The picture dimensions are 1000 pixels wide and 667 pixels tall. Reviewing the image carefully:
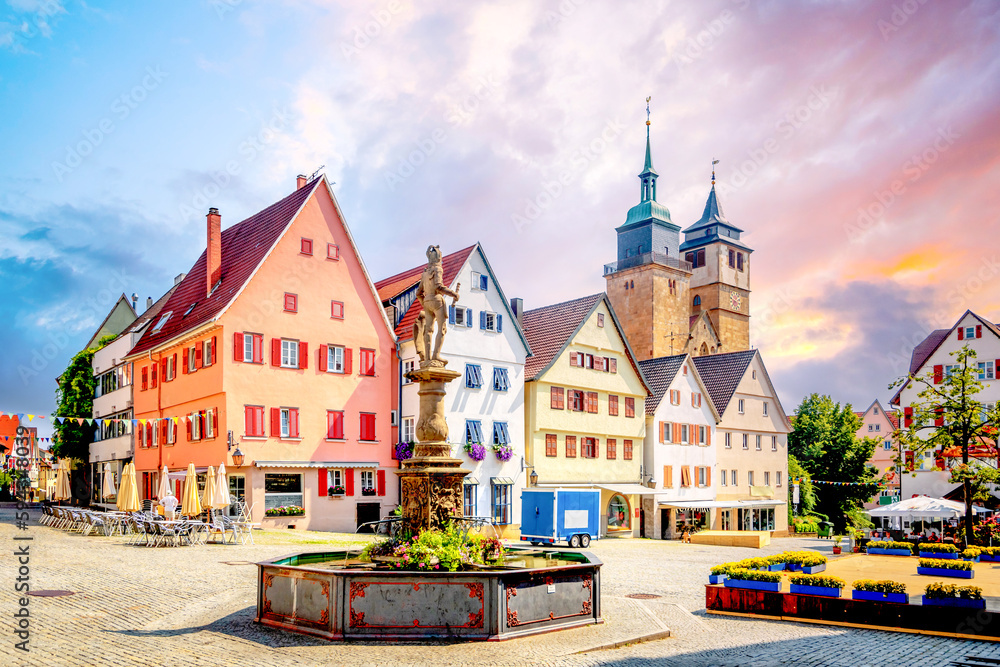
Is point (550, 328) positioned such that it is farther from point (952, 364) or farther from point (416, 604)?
point (416, 604)

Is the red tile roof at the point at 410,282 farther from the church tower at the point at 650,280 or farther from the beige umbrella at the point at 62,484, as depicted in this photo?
the church tower at the point at 650,280

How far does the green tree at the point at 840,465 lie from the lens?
208 ft

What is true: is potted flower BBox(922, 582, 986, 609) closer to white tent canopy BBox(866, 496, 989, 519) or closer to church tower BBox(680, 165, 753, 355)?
white tent canopy BBox(866, 496, 989, 519)

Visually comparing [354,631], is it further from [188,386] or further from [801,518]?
[801,518]

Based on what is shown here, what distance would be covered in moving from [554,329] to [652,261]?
38679 millimetres

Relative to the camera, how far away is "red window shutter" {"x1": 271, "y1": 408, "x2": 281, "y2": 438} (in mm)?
35344

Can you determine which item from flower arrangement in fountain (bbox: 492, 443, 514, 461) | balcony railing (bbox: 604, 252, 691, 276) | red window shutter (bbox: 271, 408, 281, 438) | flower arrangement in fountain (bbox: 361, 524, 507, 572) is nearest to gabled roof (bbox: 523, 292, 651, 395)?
flower arrangement in fountain (bbox: 492, 443, 514, 461)

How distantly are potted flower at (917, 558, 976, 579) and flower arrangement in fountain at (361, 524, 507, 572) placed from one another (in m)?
13.4

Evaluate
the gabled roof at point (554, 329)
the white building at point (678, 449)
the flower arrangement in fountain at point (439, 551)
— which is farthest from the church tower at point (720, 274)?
the flower arrangement in fountain at point (439, 551)

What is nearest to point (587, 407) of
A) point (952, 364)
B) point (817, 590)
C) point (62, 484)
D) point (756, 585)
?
point (62, 484)

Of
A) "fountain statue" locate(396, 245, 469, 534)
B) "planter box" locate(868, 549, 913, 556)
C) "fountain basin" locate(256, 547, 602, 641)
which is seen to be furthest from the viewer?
"planter box" locate(868, 549, 913, 556)

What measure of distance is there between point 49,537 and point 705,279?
73900mm

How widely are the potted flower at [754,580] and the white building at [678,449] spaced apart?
103 feet

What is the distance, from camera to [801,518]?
Answer: 6066cm
